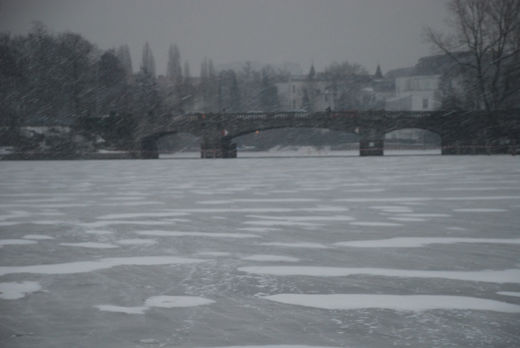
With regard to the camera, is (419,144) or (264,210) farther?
(419,144)

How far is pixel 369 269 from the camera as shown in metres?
5.50

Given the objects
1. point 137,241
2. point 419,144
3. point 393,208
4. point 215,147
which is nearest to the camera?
point 137,241

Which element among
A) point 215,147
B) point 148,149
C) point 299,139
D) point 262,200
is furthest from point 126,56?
point 262,200

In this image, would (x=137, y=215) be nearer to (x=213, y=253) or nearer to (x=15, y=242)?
(x=15, y=242)

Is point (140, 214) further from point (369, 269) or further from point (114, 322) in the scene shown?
point (114, 322)

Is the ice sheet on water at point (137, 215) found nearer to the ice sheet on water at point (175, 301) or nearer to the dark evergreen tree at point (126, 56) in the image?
the ice sheet on water at point (175, 301)

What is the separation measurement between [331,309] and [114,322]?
1487 millimetres

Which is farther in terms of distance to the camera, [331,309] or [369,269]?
[369,269]

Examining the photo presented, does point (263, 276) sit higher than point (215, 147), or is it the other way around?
point (215, 147)

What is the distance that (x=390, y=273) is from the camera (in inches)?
209

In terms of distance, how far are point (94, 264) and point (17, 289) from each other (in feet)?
3.33

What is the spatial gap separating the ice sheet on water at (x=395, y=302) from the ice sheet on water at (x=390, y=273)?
681mm

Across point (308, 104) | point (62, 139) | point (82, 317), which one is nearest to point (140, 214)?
point (82, 317)

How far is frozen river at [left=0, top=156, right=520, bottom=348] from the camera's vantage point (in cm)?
376
